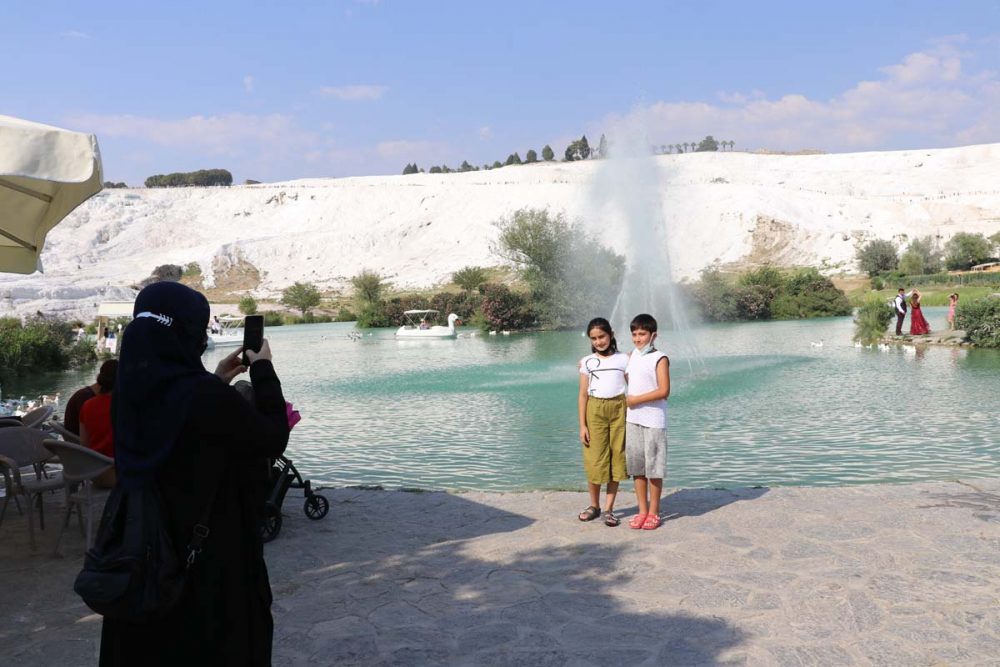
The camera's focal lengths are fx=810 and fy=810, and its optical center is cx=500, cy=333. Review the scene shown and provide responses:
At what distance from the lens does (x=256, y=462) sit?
2.51 m

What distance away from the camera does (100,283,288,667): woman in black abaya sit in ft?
7.59

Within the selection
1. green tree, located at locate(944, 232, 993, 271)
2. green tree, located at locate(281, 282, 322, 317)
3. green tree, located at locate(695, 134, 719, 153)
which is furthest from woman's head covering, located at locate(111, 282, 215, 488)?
green tree, located at locate(695, 134, 719, 153)

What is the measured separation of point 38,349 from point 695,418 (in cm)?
2076

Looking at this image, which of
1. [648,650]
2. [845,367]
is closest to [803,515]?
[648,650]

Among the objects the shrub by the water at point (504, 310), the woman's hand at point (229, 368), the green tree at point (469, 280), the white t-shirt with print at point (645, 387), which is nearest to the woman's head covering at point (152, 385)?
the woman's hand at point (229, 368)

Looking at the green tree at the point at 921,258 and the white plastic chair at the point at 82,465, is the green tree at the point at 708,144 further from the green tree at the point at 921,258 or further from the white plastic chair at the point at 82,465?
the white plastic chair at the point at 82,465

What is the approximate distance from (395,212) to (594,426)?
327ft

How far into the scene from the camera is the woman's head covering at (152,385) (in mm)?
2297

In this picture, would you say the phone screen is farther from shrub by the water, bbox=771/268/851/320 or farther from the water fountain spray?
shrub by the water, bbox=771/268/851/320

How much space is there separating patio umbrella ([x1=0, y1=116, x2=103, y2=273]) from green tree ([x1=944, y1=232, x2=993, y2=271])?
70.0m

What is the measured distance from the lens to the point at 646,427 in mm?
6133

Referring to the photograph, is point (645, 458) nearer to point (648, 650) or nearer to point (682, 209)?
point (648, 650)

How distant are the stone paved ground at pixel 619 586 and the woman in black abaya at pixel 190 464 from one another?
1.70m

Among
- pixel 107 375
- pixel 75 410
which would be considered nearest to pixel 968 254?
pixel 75 410
